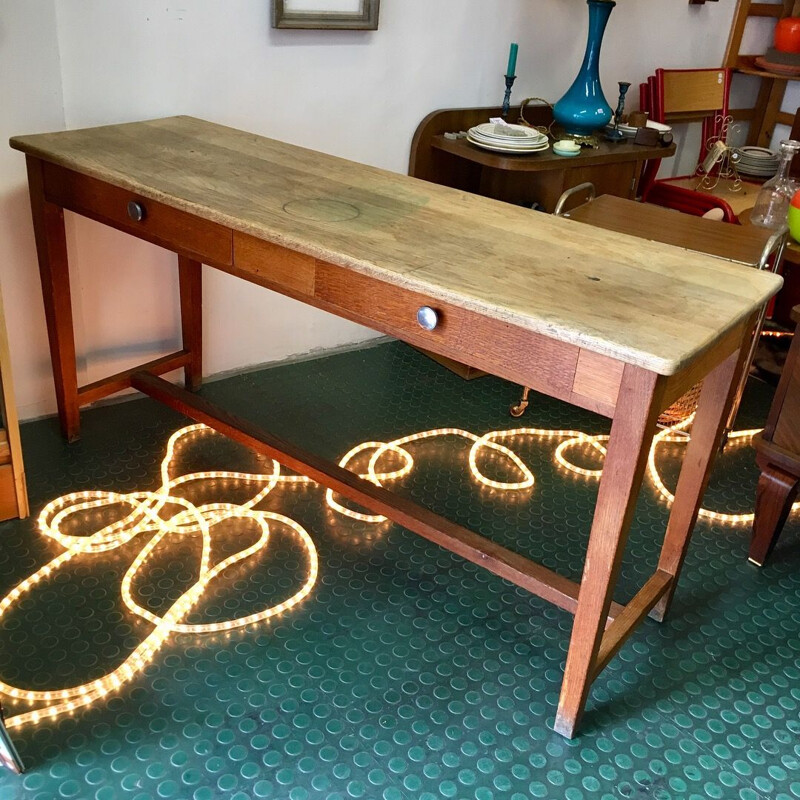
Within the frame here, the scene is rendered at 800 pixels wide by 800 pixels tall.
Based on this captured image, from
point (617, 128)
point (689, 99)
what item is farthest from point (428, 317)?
point (689, 99)

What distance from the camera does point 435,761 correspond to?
58.9 inches

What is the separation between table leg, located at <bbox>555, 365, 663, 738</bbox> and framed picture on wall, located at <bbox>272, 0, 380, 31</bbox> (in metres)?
1.63

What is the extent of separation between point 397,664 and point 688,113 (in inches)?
117

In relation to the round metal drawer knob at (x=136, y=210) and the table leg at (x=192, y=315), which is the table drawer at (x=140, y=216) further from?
the table leg at (x=192, y=315)

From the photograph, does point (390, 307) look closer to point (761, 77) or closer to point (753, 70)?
point (753, 70)

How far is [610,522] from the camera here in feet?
4.44

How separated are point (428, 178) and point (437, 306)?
5.41ft

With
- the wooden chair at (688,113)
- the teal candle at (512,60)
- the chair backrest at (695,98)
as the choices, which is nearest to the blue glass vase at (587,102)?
the teal candle at (512,60)

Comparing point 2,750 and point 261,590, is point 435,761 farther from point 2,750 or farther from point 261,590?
point 2,750

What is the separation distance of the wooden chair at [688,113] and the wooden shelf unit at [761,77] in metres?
0.18

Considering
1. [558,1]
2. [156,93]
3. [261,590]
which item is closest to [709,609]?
[261,590]

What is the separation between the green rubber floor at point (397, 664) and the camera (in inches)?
57.8

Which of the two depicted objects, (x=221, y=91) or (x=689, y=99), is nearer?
(x=221, y=91)

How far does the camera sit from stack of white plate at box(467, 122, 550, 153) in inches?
104
